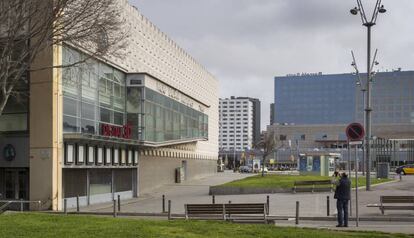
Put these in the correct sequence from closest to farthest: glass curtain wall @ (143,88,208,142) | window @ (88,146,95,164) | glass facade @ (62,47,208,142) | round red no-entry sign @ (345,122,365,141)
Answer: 1. round red no-entry sign @ (345,122,365,141)
2. glass facade @ (62,47,208,142)
3. window @ (88,146,95,164)
4. glass curtain wall @ (143,88,208,142)

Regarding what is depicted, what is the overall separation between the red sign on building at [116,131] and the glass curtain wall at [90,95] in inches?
18.4

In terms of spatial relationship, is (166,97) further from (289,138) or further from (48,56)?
(289,138)

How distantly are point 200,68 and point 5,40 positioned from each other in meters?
52.5

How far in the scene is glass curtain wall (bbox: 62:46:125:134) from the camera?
3259cm

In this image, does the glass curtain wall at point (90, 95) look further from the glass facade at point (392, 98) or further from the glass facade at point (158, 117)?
the glass facade at point (392, 98)

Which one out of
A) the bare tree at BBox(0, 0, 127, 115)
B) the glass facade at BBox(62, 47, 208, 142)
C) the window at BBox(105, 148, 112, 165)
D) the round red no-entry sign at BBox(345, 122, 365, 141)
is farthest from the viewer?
the window at BBox(105, 148, 112, 165)

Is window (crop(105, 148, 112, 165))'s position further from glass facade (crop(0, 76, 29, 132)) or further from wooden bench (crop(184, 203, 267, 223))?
wooden bench (crop(184, 203, 267, 223))

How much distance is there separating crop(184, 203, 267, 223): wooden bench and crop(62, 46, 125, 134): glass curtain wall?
11.7m

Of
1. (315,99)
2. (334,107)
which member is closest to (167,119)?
(334,107)

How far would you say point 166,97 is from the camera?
1909 inches

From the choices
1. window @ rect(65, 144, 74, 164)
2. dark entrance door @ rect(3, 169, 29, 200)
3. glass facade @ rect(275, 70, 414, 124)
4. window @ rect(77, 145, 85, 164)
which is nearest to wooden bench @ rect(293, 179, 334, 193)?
window @ rect(77, 145, 85, 164)

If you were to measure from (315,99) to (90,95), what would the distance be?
14642cm

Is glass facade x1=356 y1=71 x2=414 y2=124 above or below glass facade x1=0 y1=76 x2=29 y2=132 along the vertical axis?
above

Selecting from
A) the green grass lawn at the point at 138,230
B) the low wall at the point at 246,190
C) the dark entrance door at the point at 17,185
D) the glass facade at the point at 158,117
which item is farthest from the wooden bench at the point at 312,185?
the green grass lawn at the point at 138,230
